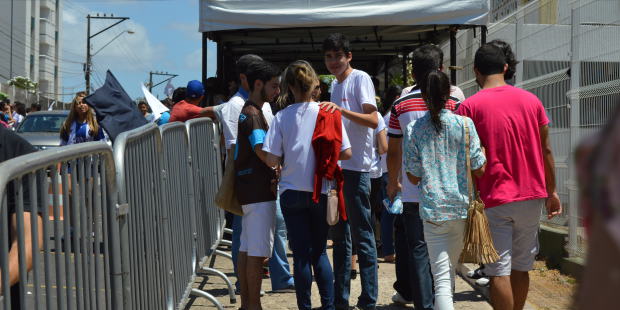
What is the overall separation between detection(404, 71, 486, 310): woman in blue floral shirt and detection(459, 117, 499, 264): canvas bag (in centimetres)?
5

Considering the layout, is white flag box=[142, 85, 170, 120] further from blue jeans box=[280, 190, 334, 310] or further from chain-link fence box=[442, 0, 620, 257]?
blue jeans box=[280, 190, 334, 310]

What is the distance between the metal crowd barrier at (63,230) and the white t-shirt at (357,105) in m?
2.77

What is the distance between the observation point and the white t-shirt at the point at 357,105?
6.14m

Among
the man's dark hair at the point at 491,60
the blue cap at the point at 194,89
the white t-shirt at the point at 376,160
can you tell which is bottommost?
the white t-shirt at the point at 376,160

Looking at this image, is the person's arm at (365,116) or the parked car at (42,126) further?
the parked car at (42,126)

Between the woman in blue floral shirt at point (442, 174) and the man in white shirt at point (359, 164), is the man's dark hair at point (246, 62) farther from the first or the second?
the woman in blue floral shirt at point (442, 174)

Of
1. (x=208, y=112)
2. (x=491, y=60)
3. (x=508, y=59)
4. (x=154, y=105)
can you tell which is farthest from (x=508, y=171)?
(x=154, y=105)

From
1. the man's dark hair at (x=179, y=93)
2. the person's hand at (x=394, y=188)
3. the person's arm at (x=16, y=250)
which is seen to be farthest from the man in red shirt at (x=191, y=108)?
the person's arm at (x=16, y=250)

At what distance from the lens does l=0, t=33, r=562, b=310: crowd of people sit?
15.8 feet

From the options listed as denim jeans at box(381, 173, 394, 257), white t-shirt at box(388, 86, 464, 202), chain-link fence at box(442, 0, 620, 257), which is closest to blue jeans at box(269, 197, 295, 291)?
denim jeans at box(381, 173, 394, 257)

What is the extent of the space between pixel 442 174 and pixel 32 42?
309 ft

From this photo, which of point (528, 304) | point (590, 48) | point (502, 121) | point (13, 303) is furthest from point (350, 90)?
point (13, 303)

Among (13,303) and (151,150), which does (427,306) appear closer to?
(151,150)

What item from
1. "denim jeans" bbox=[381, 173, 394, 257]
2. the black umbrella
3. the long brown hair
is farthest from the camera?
the long brown hair
